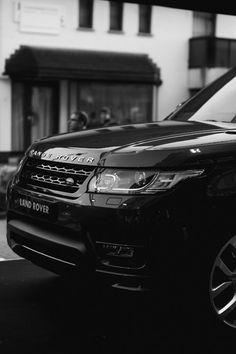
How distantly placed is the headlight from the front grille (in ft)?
0.39

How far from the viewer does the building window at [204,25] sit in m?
27.3

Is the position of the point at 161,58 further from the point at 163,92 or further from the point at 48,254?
the point at 48,254

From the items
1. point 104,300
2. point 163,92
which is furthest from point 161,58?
point 104,300

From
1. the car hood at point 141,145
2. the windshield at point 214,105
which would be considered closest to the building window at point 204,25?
the windshield at point 214,105

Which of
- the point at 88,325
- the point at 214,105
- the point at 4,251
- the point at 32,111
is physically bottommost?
the point at 4,251

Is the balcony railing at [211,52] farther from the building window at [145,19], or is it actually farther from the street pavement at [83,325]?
the street pavement at [83,325]

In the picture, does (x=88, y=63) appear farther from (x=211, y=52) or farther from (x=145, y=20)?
(x=211, y=52)

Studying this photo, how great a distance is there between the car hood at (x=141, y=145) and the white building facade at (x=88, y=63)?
18740 mm

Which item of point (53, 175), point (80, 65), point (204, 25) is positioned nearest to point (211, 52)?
point (204, 25)

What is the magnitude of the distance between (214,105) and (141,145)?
1.45 m

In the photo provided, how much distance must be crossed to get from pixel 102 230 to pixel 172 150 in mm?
633

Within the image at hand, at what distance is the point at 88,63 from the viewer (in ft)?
80.0

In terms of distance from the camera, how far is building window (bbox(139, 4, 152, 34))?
25609mm

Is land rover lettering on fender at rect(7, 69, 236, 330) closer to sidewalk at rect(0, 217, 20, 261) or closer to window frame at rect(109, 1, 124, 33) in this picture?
sidewalk at rect(0, 217, 20, 261)
